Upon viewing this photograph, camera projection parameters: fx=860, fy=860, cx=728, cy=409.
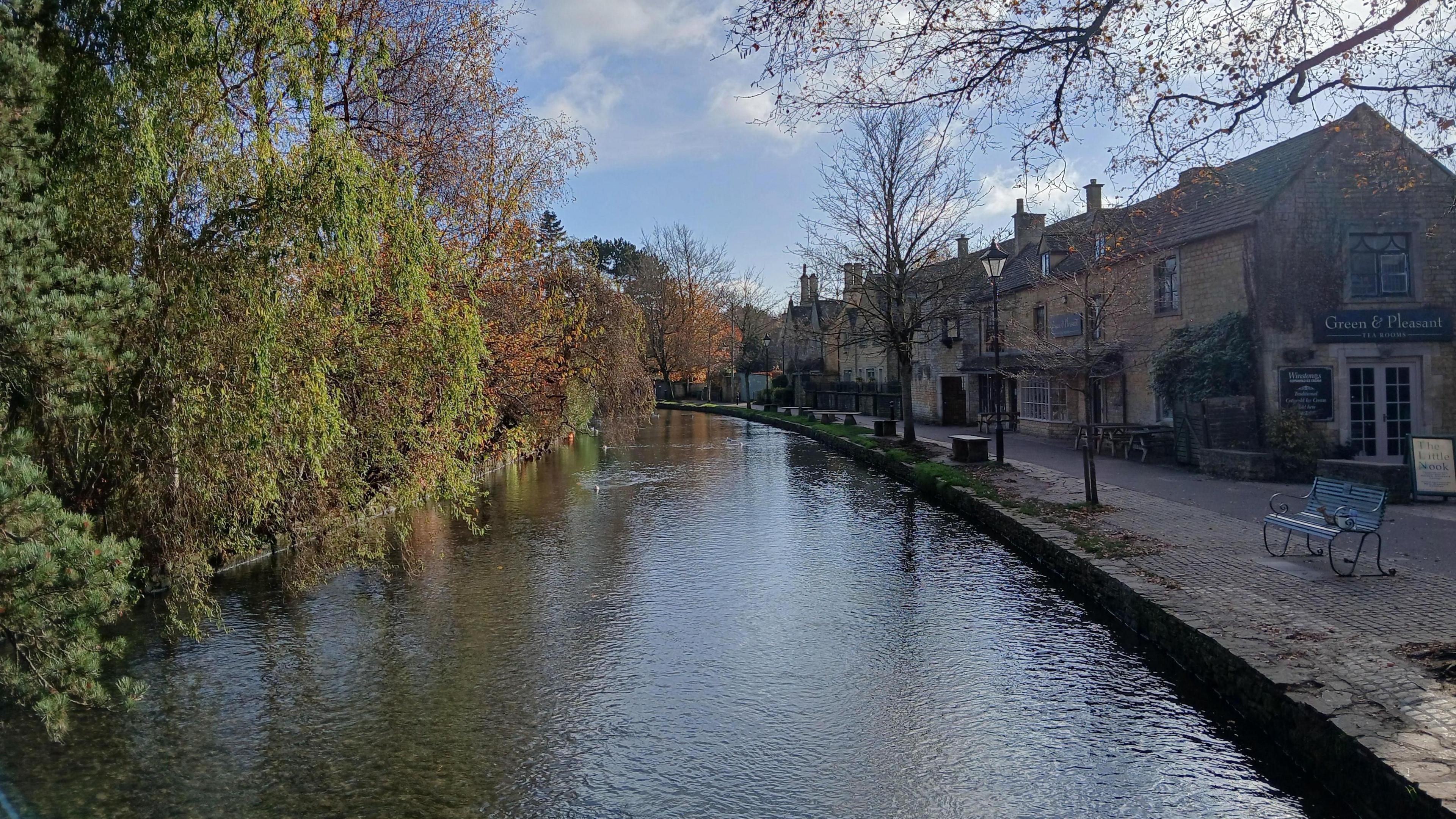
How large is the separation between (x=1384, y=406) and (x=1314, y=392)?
5.05 feet

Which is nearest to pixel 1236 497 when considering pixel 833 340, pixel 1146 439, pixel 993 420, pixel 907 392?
pixel 1146 439

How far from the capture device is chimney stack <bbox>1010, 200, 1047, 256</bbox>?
118 feet

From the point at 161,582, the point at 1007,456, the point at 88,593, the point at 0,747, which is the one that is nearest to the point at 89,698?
the point at 0,747

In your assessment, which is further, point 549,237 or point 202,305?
point 549,237

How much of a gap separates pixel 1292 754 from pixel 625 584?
744 cm

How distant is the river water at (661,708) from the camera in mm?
5824

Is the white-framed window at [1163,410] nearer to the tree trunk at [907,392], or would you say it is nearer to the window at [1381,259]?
the window at [1381,259]

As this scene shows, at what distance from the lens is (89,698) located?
21.6 feet

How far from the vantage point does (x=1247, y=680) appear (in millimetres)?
6664

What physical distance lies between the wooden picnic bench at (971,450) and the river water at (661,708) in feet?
28.2

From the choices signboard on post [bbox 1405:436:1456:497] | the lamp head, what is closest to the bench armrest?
signboard on post [bbox 1405:436:1456:497]

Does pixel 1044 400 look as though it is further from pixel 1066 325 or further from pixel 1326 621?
pixel 1326 621

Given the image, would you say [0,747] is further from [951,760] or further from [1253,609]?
[1253,609]

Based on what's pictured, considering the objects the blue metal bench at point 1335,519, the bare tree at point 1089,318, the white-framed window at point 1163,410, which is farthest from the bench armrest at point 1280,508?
the white-framed window at point 1163,410
